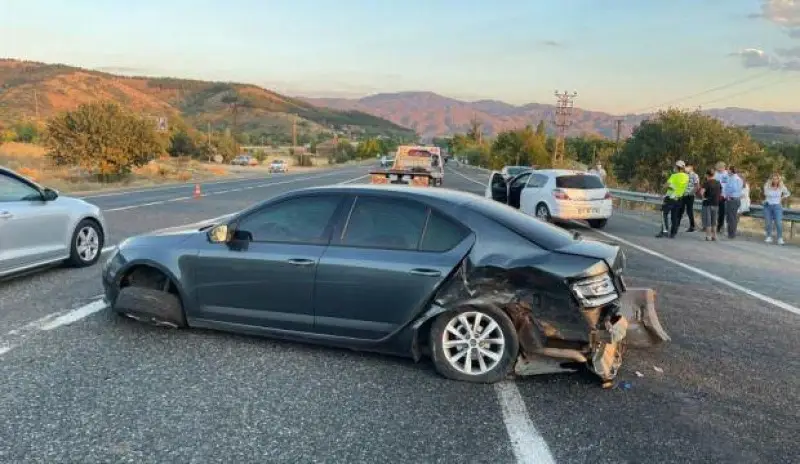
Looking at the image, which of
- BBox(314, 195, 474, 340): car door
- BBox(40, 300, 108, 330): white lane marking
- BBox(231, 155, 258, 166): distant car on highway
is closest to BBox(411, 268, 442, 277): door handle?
BBox(314, 195, 474, 340): car door

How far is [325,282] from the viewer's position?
5.17 meters

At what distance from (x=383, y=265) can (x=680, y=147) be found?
35425 mm

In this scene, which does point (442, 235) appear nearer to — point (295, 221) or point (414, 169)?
point (295, 221)

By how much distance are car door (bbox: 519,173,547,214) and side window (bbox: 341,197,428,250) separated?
11.6m

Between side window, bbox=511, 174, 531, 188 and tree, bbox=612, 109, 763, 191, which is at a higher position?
tree, bbox=612, 109, 763, 191

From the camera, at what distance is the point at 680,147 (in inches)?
1430

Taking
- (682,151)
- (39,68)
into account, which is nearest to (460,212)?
(682,151)

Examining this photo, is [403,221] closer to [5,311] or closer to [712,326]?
[712,326]

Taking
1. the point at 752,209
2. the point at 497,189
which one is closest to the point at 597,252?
the point at 497,189

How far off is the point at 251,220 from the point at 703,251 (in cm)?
1034

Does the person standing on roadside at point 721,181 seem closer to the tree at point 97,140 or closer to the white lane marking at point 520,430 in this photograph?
the white lane marking at point 520,430

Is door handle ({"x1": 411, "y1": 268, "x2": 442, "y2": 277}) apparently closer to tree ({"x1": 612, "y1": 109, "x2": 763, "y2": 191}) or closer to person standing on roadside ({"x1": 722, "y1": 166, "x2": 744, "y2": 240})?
person standing on roadside ({"x1": 722, "y1": 166, "x2": 744, "y2": 240})

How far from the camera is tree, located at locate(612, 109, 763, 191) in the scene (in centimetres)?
3547

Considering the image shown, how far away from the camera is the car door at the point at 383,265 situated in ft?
16.2
